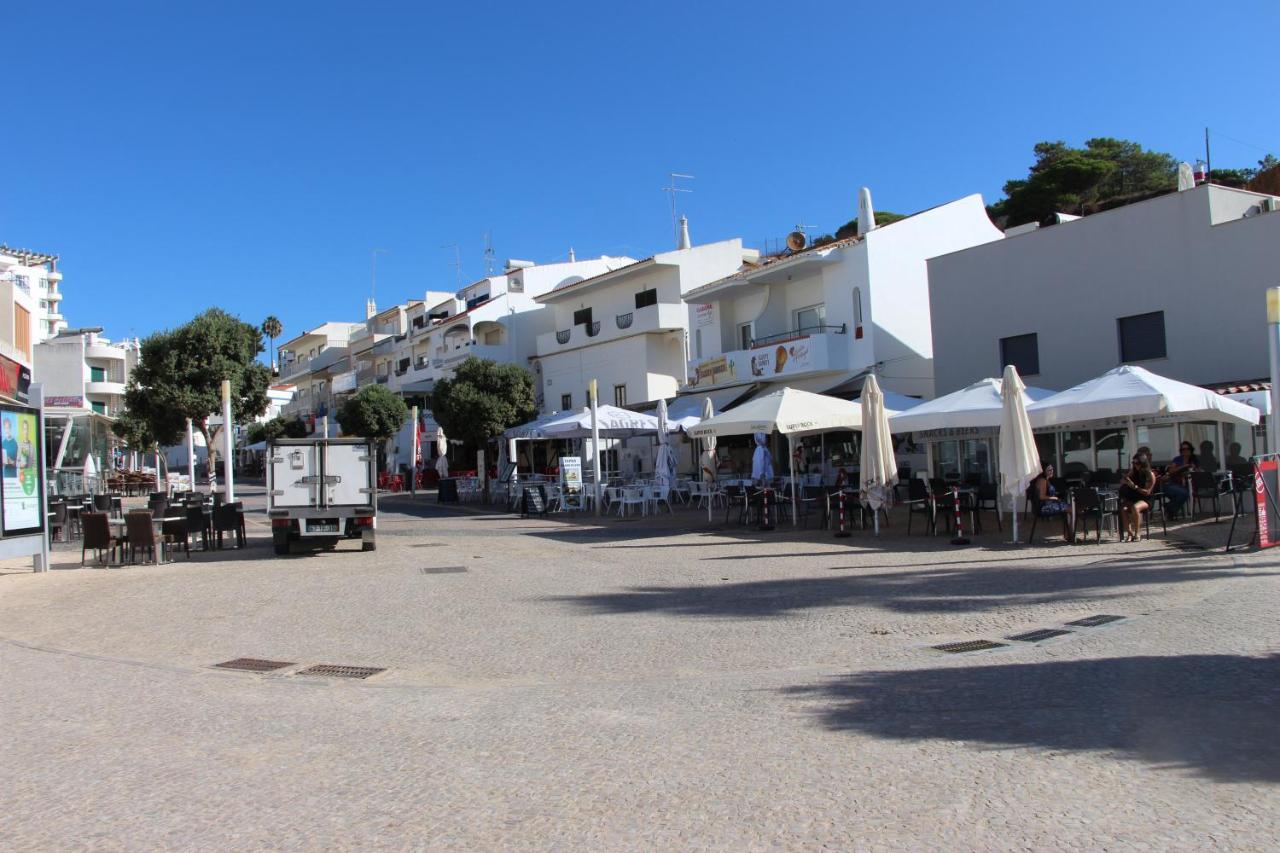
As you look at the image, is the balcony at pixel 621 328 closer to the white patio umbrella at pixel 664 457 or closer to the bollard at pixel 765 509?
the white patio umbrella at pixel 664 457

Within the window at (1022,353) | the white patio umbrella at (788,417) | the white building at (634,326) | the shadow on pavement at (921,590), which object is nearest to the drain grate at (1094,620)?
the shadow on pavement at (921,590)

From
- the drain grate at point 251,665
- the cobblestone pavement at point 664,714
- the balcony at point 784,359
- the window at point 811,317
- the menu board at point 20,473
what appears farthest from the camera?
the window at point 811,317

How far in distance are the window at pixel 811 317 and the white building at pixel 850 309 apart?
34mm

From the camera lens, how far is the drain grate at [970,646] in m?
7.93

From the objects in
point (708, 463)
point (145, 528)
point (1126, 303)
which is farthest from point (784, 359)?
point (145, 528)

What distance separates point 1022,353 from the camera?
25.5m

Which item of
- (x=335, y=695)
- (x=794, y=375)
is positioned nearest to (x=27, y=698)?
(x=335, y=695)

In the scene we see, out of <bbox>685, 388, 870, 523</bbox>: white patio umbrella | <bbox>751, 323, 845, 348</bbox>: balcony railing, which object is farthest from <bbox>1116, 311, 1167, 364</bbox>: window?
<bbox>751, 323, 845, 348</bbox>: balcony railing

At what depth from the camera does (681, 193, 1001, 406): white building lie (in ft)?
100

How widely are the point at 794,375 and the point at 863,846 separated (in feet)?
92.0

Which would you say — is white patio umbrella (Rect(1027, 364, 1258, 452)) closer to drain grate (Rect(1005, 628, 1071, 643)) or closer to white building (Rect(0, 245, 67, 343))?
drain grate (Rect(1005, 628, 1071, 643))

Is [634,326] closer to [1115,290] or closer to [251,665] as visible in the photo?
[1115,290]

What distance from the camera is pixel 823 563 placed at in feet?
45.4

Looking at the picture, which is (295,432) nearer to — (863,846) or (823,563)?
(823,563)
